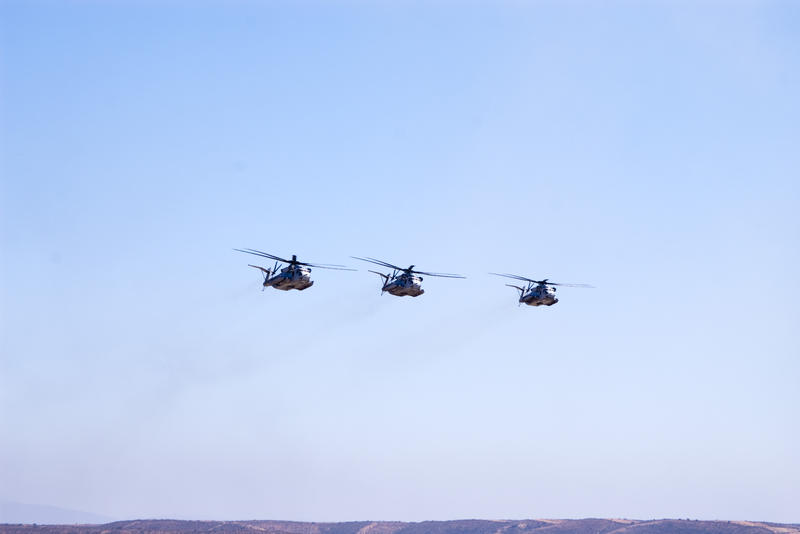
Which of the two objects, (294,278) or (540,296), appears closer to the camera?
(294,278)

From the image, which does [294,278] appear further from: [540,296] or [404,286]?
[540,296]

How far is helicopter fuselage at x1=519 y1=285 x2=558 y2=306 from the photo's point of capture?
3863 inches

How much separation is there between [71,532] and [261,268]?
125715 millimetres

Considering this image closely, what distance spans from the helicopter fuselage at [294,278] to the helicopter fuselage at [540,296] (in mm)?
21900

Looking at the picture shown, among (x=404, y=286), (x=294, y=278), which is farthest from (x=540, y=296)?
(x=294, y=278)

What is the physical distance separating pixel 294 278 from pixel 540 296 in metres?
24.4

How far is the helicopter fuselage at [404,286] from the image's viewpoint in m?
91.6

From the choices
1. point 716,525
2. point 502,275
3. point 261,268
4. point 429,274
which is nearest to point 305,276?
point 261,268

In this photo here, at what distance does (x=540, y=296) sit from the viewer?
9819 centimetres

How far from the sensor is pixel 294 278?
295 feet

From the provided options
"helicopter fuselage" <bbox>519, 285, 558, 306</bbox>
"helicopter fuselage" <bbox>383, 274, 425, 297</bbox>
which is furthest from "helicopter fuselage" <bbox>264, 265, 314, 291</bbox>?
"helicopter fuselage" <bbox>519, 285, 558, 306</bbox>

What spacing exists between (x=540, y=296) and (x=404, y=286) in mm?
14754

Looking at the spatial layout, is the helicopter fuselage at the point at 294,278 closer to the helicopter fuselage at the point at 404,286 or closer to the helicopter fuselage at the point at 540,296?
the helicopter fuselage at the point at 404,286

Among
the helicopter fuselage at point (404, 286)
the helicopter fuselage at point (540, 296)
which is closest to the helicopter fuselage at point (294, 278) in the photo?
the helicopter fuselage at point (404, 286)
